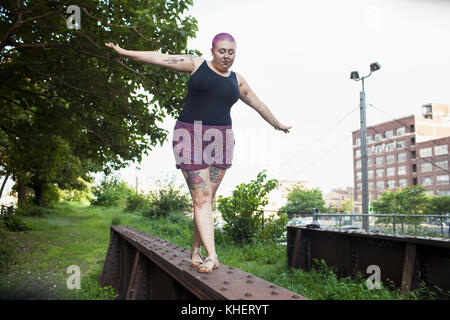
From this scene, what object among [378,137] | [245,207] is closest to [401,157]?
[378,137]

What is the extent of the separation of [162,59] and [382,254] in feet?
11.7

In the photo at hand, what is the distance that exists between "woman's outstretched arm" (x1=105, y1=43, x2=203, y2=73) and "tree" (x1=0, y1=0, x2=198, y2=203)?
298 cm

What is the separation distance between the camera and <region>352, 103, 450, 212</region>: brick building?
219ft

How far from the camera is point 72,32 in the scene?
6.02 m

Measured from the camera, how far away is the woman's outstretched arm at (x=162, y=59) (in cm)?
214

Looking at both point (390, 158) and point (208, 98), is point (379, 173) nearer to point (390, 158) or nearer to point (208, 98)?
point (390, 158)

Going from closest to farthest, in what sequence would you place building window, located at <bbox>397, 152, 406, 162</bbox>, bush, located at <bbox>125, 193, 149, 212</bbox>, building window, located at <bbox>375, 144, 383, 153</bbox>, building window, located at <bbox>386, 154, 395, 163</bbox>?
bush, located at <bbox>125, 193, 149, 212</bbox>
building window, located at <bbox>397, 152, 406, 162</bbox>
building window, located at <bbox>386, 154, 395, 163</bbox>
building window, located at <bbox>375, 144, 383, 153</bbox>

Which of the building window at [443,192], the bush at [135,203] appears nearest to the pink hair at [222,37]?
the bush at [135,203]

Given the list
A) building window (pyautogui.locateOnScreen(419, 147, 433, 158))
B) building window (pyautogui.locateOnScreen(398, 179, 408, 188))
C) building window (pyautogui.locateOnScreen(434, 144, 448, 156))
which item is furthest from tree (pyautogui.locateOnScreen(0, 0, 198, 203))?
building window (pyautogui.locateOnScreen(398, 179, 408, 188))

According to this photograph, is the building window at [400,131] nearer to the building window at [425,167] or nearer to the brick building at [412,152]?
the brick building at [412,152]

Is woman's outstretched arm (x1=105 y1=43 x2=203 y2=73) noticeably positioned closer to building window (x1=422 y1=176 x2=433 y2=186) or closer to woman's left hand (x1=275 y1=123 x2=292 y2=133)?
woman's left hand (x1=275 y1=123 x2=292 y2=133)

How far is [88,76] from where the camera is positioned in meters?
6.70

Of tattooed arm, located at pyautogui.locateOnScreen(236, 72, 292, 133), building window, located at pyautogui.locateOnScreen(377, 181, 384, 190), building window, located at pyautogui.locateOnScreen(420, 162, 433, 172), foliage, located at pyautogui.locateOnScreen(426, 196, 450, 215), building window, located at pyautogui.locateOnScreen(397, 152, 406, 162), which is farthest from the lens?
building window, located at pyautogui.locateOnScreen(377, 181, 384, 190)

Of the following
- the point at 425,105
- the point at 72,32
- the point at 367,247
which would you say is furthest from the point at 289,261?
the point at 425,105
